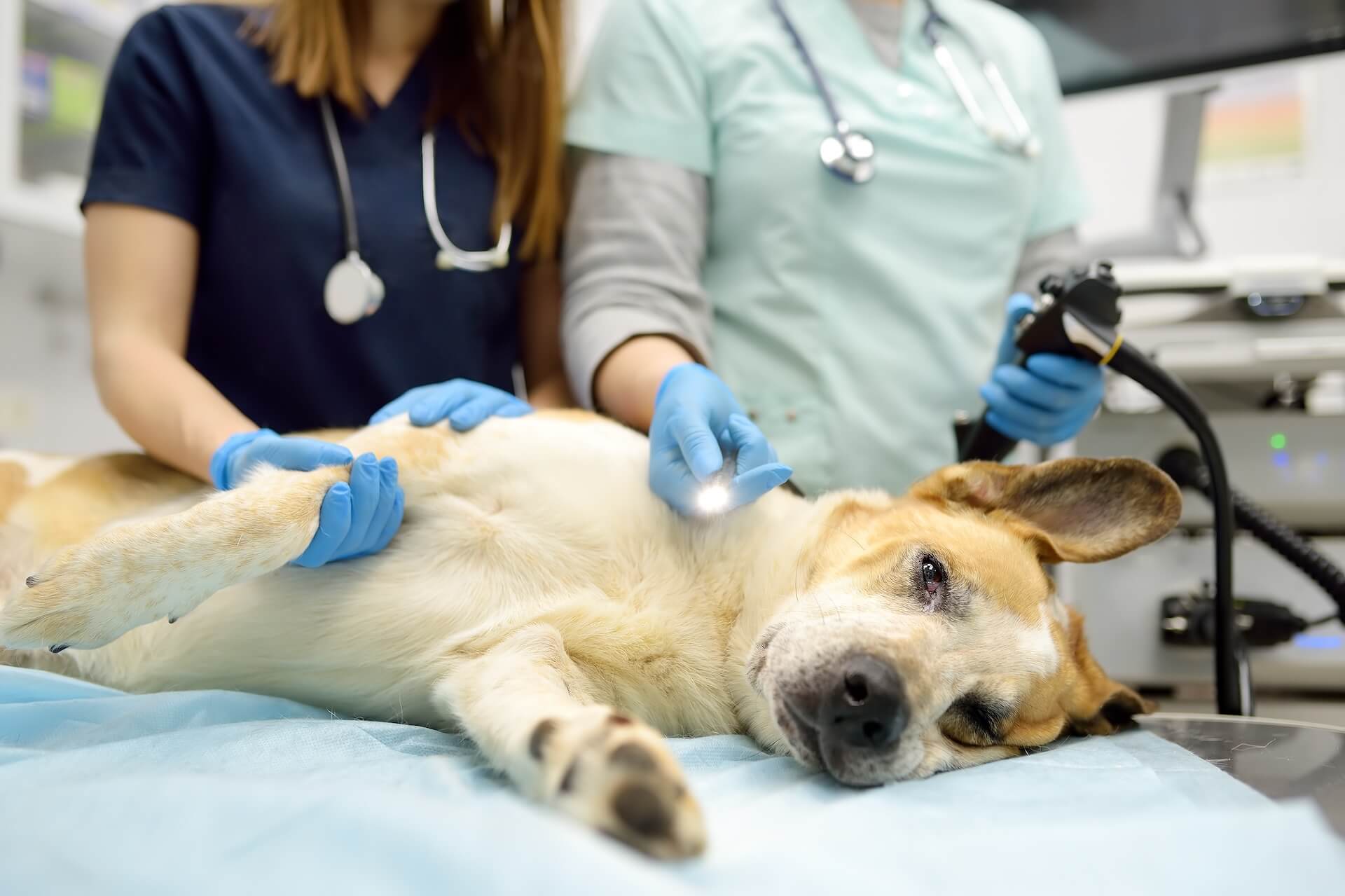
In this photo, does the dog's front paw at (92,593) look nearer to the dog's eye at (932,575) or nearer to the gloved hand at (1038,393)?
the dog's eye at (932,575)

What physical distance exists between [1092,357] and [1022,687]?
0.49m

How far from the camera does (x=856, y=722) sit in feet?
2.80

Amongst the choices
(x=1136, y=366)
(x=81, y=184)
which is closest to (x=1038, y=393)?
(x=1136, y=366)

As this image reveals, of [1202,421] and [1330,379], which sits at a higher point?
[1202,421]

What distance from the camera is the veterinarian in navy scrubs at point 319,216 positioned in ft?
4.43

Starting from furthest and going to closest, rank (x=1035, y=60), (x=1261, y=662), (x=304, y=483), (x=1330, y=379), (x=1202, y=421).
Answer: (x=1330, y=379)
(x=1035, y=60)
(x=1261, y=662)
(x=1202, y=421)
(x=304, y=483)

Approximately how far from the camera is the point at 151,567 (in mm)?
905

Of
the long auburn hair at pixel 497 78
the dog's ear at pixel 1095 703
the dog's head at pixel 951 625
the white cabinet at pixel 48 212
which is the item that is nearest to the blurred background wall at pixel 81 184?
the white cabinet at pixel 48 212

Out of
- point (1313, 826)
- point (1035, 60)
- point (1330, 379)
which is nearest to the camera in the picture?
point (1313, 826)

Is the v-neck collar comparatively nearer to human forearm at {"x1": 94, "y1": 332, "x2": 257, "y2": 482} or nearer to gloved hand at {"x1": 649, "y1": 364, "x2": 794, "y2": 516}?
human forearm at {"x1": 94, "y1": 332, "x2": 257, "y2": 482}

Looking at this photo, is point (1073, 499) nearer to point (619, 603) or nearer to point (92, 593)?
point (619, 603)

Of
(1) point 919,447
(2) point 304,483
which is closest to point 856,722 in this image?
(2) point 304,483

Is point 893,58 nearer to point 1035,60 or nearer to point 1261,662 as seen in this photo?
point 1035,60

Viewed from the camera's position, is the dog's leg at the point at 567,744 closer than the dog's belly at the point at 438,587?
Yes
